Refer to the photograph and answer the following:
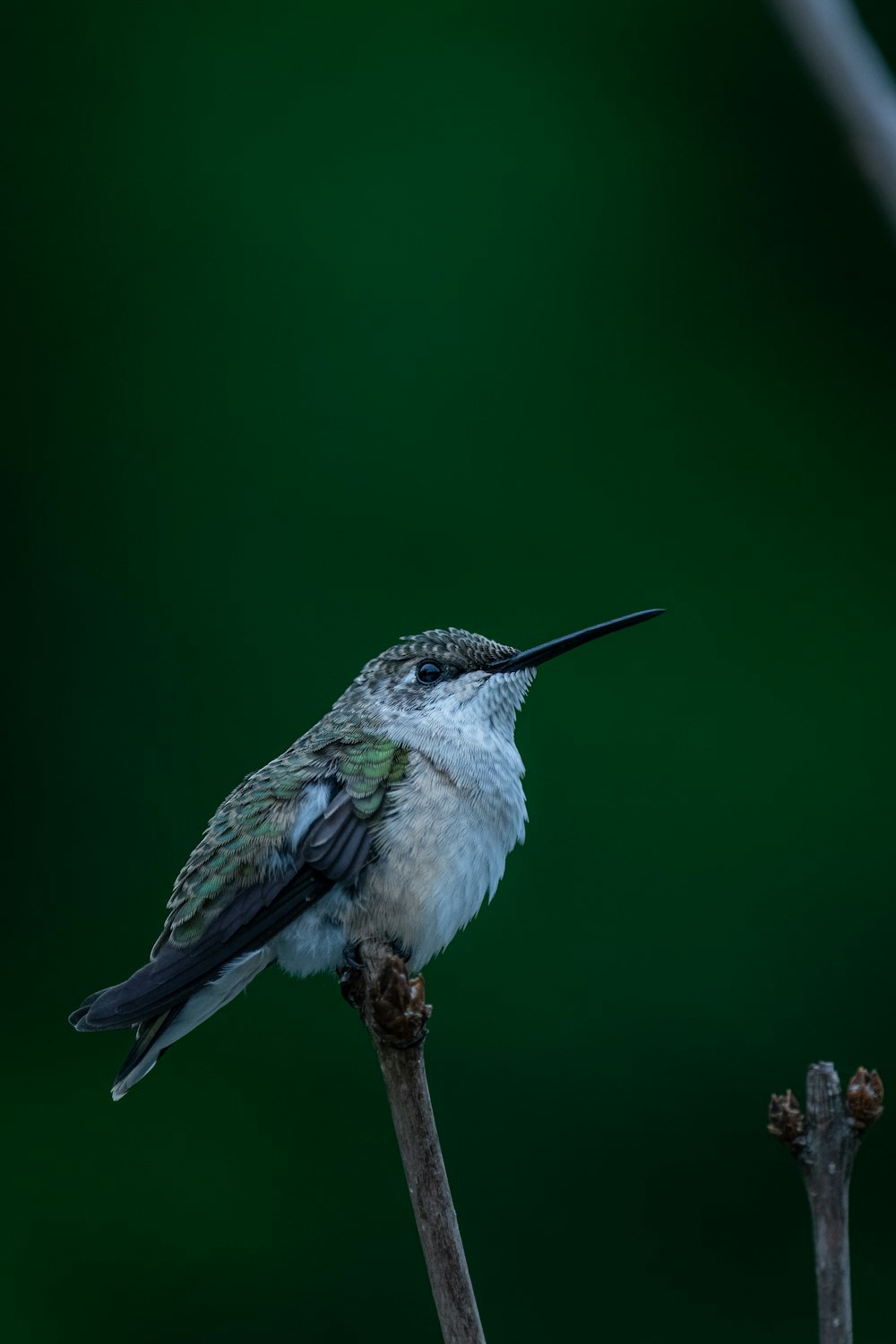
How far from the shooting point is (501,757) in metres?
2.96

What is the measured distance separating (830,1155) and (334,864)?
1214mm

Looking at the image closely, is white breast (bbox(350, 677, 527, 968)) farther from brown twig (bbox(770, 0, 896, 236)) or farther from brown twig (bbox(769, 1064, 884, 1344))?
brown twig (bbox(770, 0, 896, 236))

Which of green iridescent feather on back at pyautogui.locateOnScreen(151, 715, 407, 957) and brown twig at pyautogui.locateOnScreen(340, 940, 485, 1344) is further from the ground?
green iridescent feather on back at pyautogui.locateOnScreen(151, 715, 407, 957)

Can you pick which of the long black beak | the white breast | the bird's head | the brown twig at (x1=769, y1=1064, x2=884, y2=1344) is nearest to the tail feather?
the white breast

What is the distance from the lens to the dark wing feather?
2.39 metres

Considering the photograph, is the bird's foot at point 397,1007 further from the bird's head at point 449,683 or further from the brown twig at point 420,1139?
the bird's head at point 449,683

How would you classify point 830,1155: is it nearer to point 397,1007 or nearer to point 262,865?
point 397,1007

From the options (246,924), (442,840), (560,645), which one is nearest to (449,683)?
(560,645)

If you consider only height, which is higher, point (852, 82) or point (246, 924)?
point (852, 82)

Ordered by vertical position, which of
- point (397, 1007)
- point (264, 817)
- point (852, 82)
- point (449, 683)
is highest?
point (852, 82)

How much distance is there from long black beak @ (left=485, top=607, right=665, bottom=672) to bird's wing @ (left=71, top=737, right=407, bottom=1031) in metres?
0.35

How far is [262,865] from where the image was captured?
8.66 feet

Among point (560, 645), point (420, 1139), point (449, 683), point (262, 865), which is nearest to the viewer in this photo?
point (420, 1139)

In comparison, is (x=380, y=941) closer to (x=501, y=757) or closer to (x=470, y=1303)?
(x=501, y=757)
